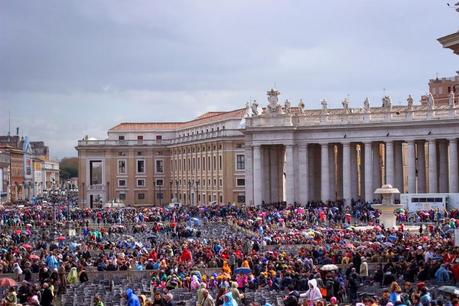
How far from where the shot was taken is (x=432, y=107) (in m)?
72.7

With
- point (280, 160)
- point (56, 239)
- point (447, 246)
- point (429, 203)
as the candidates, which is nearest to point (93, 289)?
point (447, 246)

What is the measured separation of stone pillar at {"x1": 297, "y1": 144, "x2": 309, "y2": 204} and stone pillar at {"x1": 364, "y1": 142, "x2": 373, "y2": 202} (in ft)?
17.7

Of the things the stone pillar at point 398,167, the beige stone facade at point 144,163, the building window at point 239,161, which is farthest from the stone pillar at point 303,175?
the beige stone facade at point 144,163

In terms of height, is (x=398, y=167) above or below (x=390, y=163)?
below

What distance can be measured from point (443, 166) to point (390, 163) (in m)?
4.23

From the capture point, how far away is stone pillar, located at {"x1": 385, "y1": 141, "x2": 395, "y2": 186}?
74.2m

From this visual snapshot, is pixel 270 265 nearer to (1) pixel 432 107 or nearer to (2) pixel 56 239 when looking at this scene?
(2) pixel 56 239

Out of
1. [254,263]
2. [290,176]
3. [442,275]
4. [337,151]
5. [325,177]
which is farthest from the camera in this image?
[337,151]

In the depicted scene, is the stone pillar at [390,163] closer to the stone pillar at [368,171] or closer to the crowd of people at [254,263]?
the stone pillar at [368,171]

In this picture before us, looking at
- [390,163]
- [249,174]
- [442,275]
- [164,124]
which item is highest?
[164,124]

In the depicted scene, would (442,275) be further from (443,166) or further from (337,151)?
(337,151)

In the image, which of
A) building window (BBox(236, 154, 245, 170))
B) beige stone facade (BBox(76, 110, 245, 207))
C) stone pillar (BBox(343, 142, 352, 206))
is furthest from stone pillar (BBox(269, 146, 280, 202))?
beige stone facade (BBox(76, 110, 245, 207))

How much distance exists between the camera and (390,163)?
74.4 meters

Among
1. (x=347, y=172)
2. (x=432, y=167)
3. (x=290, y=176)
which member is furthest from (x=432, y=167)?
(x=290, y=176)
